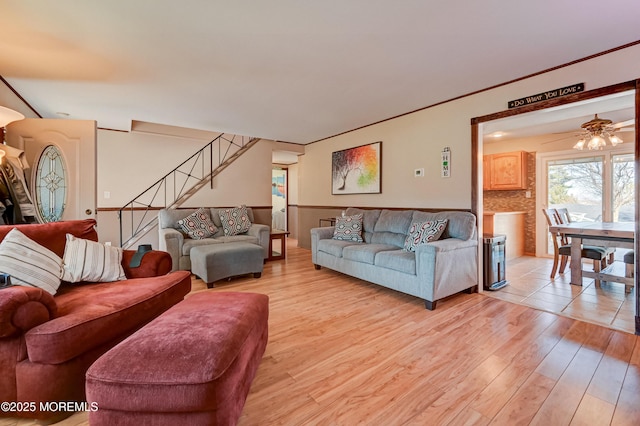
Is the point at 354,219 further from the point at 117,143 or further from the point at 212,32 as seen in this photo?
the point at 117,143

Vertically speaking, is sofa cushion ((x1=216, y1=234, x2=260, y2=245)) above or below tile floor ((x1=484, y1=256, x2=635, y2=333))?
above

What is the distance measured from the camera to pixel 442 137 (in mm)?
3555

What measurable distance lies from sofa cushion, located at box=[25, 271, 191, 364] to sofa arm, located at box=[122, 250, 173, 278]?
0.14 meters

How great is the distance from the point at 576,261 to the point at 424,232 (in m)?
2.04

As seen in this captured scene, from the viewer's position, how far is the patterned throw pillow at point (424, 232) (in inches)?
122

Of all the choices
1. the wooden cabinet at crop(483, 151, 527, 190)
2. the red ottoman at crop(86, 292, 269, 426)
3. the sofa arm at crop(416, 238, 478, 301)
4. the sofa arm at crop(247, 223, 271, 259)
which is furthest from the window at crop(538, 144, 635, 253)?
the red ottoman at crop(86, 292, 269, 426)

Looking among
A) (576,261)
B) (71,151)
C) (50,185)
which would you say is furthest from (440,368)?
(50,185)

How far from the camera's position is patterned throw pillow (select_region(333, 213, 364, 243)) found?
4.09 meters

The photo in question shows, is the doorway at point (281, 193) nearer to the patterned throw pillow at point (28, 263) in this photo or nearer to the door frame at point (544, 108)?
the door frame at point (544, 108)

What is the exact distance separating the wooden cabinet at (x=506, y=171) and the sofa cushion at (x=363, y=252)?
129 inches

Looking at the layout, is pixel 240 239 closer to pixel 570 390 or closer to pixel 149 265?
pixel 149 265

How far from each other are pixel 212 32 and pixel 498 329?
337 centimetres

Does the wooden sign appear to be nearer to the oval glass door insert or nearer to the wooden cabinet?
the wooden cabinet

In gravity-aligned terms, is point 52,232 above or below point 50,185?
below
